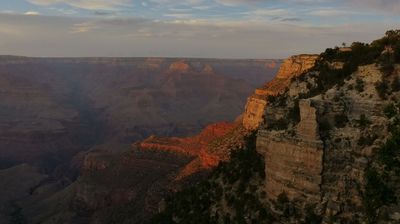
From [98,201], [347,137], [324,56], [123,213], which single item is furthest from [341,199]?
[98,201]

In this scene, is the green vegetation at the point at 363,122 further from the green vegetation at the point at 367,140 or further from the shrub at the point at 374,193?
the shrub at the point at 374,193

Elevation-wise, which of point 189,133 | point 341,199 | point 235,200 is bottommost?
point 189,133

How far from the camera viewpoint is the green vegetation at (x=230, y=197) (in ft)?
97.2

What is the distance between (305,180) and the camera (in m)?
25.1

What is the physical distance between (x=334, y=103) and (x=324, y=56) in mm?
10037

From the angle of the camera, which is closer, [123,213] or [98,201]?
[123,213]

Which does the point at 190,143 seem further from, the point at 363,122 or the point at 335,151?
the point at 335,151

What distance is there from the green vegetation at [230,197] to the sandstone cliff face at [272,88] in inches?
963

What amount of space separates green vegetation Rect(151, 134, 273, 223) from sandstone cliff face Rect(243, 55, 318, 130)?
963 inches

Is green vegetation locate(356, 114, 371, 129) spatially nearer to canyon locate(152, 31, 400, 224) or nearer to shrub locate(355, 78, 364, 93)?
canyon locate(152, 31, 400, 224)

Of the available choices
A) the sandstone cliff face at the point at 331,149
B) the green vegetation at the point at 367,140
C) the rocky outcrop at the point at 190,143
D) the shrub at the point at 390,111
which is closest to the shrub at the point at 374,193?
the sandstone cliff face at the point at 331,149

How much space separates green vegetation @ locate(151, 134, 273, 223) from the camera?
29.6 meters

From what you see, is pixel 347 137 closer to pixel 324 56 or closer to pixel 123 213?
Result: pixel 324 56

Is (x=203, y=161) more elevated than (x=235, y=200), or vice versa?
(x=235, y=200)
